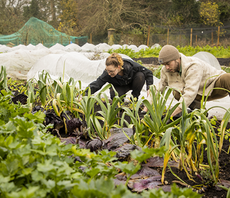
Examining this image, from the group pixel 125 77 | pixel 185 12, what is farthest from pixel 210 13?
pixel 125 77

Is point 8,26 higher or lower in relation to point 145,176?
higher

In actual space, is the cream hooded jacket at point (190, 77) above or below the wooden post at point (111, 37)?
below

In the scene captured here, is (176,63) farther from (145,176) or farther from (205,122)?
(145,176)

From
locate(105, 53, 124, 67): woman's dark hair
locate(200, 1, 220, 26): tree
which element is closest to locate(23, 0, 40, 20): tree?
locate(200, 1, 220, 26): tree

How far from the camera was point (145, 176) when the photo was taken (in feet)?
3.94

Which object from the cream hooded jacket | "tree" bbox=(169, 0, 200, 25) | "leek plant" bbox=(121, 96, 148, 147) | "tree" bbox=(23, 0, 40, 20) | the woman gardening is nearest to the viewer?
"leek plant" bbox=(121, 96, 148, 147)

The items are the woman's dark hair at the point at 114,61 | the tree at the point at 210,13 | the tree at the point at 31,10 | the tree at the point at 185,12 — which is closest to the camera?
the woman's dark hair at the point at 114,61

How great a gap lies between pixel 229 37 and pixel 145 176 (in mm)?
16333

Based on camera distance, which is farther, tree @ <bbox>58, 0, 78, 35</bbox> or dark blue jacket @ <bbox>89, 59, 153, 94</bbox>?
tree @ <bbox>58, 0, 78, 35</bbox>

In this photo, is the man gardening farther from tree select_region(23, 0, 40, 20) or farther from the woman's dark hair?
tree select_region(23, 0, 40, 20)

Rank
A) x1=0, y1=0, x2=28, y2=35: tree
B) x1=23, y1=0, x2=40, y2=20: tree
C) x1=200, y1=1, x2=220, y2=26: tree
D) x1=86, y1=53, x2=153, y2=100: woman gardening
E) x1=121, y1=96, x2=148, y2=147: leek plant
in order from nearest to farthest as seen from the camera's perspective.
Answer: x1=121, y1=96, x2=148, y2=147: leek plant < x1=86, y1=53, x2=153, y2=100: woman gardening < x1=200, y1=1, x2=220, y2=26: tree < x1=0, y1=0, x2=28, y2=35: tree < x1=23, y1=0, x2=40, y2=20: tree

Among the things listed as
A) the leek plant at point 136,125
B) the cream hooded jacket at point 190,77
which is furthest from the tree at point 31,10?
the leek plant at point 136,125

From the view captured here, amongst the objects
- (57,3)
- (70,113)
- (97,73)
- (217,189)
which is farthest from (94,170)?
(57,3)

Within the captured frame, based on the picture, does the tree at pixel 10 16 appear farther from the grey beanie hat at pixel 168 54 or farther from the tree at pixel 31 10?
the grey beanie hat at pixel 168 54
